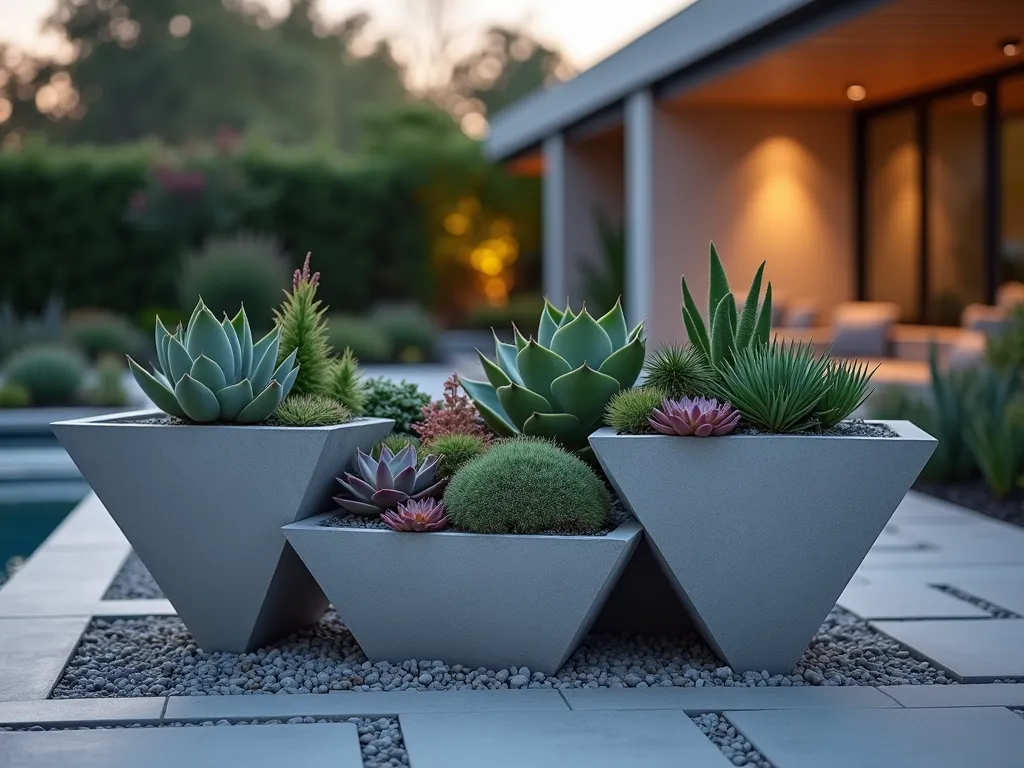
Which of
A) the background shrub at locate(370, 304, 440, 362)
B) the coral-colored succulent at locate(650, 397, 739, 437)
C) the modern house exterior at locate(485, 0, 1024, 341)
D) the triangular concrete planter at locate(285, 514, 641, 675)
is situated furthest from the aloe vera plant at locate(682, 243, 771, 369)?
the background shrub at locate(370, 304, 440, 362)

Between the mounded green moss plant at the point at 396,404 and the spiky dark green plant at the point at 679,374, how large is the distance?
1.01 m

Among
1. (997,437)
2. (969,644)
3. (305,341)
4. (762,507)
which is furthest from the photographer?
(997,437)

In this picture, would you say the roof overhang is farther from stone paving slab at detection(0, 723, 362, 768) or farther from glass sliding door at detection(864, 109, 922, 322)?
stone paving slab at detection(0, 723, 362, 768)

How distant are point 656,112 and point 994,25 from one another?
4330 mm

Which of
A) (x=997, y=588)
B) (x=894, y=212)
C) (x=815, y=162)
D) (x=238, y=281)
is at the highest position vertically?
(x=815, y=162)

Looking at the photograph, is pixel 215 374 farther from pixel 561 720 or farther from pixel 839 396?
pixel 839 396

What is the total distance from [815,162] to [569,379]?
1059 cm

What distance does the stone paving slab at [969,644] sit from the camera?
347 centimetres

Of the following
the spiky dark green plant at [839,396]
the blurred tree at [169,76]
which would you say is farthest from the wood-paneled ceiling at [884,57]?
the blurred tree at [169,76]

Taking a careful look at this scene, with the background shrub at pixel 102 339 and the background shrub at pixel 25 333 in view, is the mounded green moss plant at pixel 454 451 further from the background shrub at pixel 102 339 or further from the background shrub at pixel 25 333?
the background shrub at pixel 102 339

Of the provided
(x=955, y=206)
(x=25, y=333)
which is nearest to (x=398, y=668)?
(x=955, y=206)

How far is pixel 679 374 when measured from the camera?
12.0ft

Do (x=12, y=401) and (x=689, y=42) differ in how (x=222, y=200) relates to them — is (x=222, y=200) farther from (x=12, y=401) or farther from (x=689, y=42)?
(x=689, y=42)

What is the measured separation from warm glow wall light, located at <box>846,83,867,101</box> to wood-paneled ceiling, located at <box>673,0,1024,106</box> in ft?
0.21
